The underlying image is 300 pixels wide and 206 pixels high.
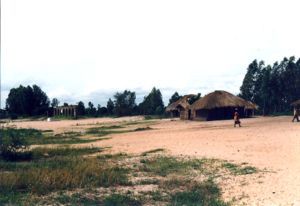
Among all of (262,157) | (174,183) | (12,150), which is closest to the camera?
(174,183)

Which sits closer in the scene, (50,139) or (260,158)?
(260,158)

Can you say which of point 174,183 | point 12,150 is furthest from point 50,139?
point 174,183

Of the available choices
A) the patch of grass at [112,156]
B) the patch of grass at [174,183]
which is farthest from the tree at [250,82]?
the patch of grass at [174,183]

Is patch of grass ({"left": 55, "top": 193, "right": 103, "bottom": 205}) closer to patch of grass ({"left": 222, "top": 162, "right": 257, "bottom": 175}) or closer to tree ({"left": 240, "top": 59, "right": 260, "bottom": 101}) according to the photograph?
patch of grass ({"left": 222, "top": 162, "right": 257, "bottom": 175})

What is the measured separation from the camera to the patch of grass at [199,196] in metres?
10.0

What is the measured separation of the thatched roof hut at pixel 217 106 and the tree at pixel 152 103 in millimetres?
38015

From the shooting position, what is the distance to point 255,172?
1327 centimetres

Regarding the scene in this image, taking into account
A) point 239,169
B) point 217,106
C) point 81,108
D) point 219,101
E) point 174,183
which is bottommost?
point 174,183

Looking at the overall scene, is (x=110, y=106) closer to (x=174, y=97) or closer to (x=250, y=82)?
(x=174, y=97)

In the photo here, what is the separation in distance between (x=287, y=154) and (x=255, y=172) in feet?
11.5

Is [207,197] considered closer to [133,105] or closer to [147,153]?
[147,153]

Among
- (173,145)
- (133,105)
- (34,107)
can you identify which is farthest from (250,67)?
(173,145)

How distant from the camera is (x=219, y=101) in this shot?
2095 inches

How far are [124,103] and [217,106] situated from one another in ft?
159
